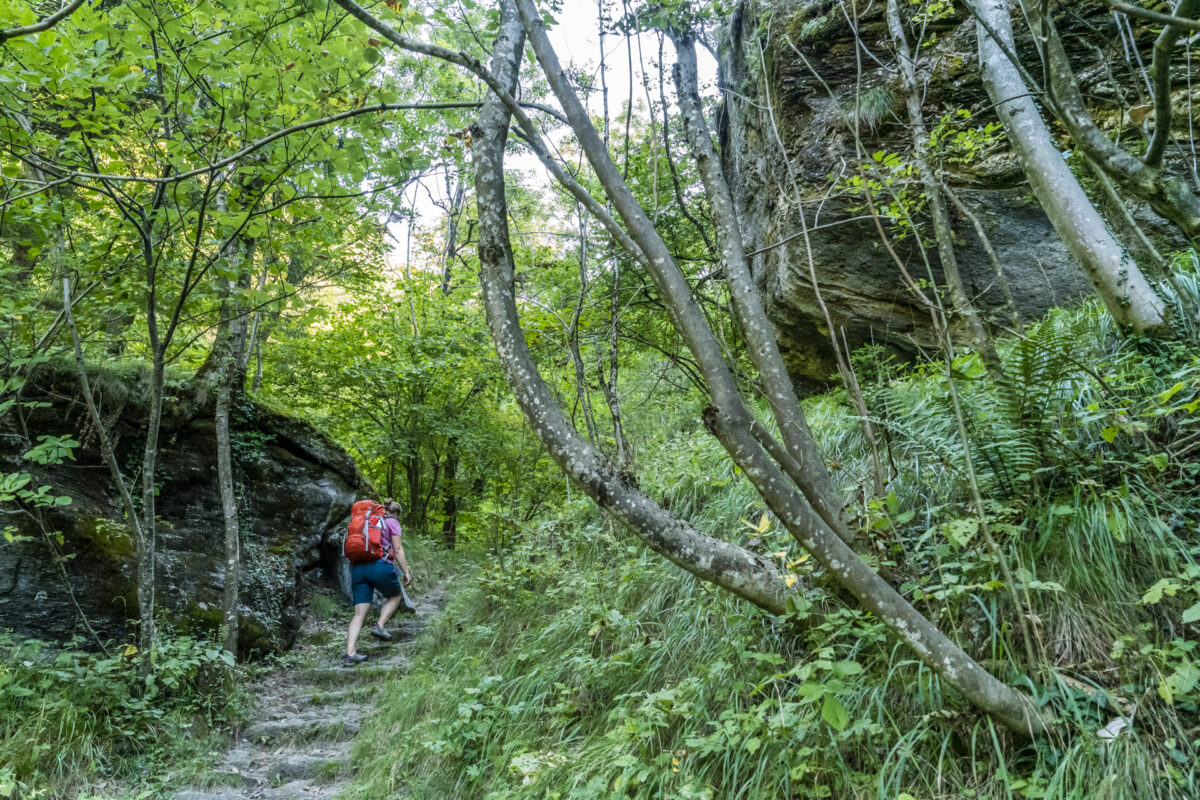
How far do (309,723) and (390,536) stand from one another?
2187 mm

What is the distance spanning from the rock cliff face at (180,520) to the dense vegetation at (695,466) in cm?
13

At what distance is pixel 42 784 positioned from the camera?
342cm

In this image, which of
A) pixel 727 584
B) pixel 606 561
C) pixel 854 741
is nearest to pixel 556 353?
pixel 606 561

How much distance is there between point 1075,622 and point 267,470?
7463 millimetres

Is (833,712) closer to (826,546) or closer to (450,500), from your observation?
(826,546)

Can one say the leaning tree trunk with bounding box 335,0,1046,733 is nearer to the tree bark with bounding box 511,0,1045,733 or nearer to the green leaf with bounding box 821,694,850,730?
the tree bark with bounding box 511,0,1045,733

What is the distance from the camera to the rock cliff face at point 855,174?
535cm

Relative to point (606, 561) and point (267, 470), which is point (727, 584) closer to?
point (606, 561)

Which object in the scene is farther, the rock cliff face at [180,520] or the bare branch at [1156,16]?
the rock cliff face at [180,520]

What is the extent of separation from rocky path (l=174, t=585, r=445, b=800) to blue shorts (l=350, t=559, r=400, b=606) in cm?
65

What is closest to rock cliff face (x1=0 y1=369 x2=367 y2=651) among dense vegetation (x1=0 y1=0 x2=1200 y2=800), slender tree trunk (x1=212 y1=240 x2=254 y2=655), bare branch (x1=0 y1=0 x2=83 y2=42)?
dense vegetation (x1=0 y1=0 x2=1200 y2=800)

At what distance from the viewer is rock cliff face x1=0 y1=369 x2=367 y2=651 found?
15.6 feet

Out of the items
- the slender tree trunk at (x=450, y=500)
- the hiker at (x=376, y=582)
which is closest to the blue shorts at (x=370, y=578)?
the hiker at (x=376, y=582)

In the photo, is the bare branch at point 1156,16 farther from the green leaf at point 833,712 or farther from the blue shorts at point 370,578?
the blue shorts at point 370,578
